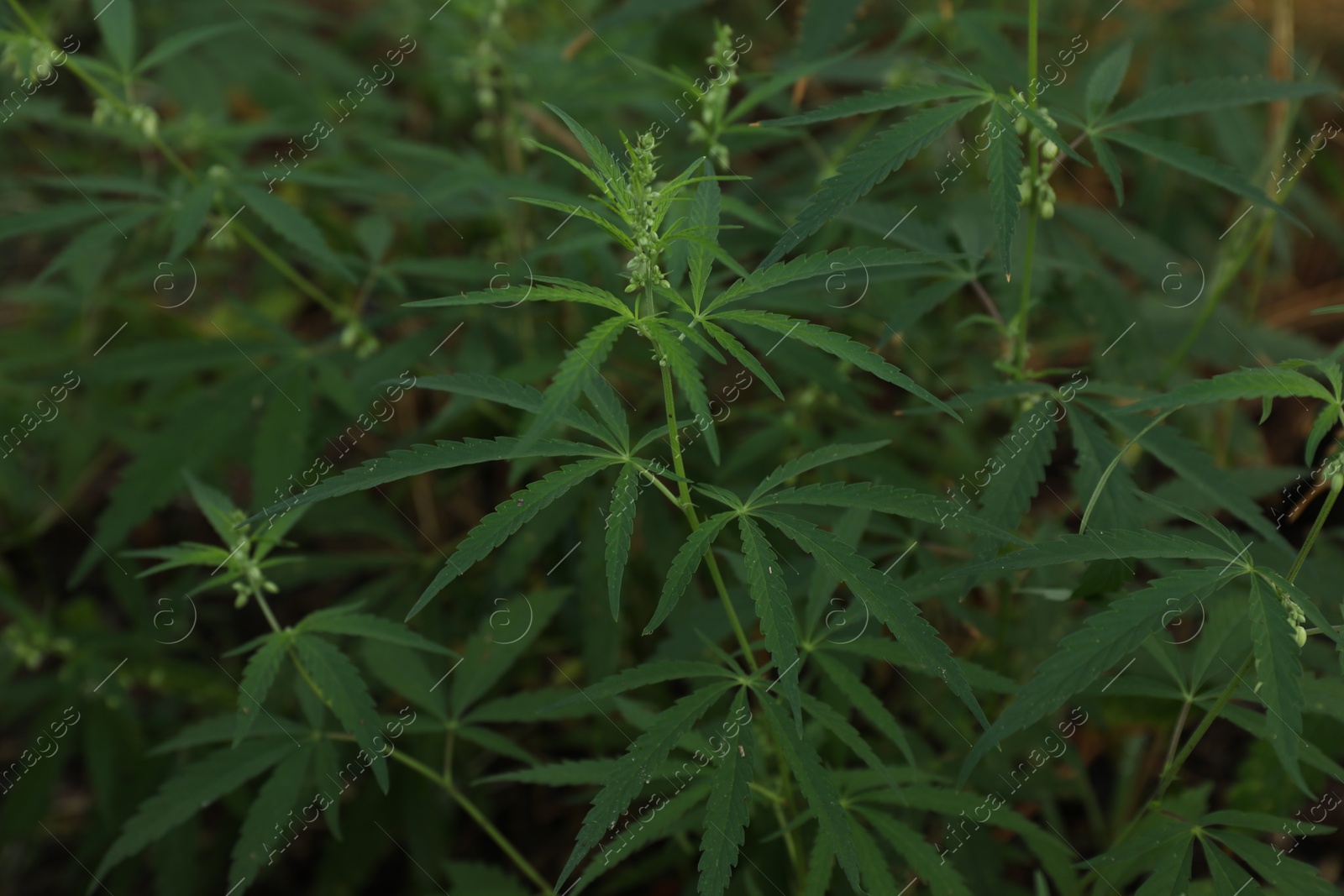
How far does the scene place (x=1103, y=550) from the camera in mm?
1601

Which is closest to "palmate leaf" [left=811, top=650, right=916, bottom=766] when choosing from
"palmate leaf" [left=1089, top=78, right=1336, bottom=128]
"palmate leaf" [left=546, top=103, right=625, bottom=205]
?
"palmate leaf" [left=546, top=103, right=625, bottom=205]

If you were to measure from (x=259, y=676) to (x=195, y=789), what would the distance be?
1.69ft

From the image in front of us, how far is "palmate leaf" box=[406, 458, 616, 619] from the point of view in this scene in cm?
145

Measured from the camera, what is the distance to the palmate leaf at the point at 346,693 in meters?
1.86

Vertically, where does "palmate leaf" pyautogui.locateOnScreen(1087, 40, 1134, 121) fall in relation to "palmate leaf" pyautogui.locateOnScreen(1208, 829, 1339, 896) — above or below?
above

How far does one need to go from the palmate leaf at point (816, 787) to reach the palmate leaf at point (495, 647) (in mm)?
812

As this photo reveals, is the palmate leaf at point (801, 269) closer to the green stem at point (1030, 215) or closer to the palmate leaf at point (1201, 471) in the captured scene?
the green stem at point (1030, 215)

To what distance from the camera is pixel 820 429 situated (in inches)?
131

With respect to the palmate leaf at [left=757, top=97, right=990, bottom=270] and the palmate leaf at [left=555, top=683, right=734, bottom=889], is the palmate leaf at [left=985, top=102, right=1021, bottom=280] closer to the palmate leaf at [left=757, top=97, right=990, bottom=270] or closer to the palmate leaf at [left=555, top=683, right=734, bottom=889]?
the palmate leaf at [left=757, top=97, right=990, bottom=270]

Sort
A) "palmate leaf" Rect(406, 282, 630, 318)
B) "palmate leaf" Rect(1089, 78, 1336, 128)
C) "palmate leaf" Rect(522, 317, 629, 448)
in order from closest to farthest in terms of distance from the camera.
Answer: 1. "palmate leaf" Rect(522, 317, 629, 448)
2. "palmate leaf" Rect(406, 282, 630, 318)
3. "palmate leaf" Rect(1089, 78, 1336, 128)

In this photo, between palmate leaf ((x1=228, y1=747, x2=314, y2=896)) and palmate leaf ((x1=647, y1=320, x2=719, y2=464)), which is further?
palmate leaf ((x1=228, y1=747, x2=314, y2=896))

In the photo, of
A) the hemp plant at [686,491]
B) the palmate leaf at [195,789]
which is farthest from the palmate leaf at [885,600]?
the palmate leaf at [195,789]

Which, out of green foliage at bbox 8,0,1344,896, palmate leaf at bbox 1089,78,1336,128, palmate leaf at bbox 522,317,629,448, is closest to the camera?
palmate leaf at bbox 522,317,629,448

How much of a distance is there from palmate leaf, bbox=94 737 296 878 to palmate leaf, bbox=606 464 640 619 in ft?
3.52
